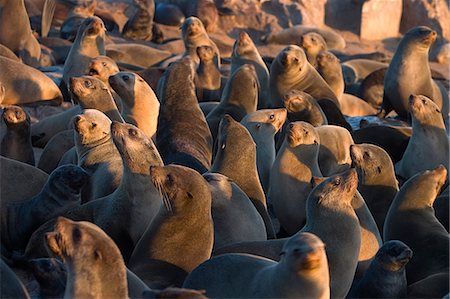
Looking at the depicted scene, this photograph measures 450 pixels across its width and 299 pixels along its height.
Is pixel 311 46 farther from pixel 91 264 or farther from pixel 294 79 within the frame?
pixel 91 264

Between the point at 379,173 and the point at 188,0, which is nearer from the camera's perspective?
the point at 379,173

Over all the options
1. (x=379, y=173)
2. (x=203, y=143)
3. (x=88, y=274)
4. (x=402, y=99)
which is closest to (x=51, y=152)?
(x=203, y=143)

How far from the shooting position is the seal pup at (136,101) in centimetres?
846

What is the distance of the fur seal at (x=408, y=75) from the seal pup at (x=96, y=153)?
5.03m

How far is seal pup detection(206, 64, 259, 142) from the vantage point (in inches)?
367

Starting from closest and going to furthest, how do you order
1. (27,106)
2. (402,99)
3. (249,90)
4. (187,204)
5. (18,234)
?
(187,204), (18,234), (249,90), (27,106), (402,99)

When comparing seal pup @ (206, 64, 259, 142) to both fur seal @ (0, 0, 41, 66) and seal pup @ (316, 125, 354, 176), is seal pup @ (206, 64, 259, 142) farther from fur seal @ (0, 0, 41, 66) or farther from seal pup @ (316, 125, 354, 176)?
fur seal @ (0, 0, 41, 66)

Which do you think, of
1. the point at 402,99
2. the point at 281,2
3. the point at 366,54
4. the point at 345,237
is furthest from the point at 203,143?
the point at 281,2

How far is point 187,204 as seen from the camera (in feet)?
18.2

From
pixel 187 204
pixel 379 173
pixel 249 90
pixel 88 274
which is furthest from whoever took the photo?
pixel 249 90

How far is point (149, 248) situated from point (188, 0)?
44.7 ft

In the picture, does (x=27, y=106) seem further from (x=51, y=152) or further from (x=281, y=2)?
(x=281, y=2)

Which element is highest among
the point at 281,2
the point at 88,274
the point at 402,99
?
the point at 88,274

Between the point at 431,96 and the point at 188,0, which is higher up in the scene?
the point at 431,96
